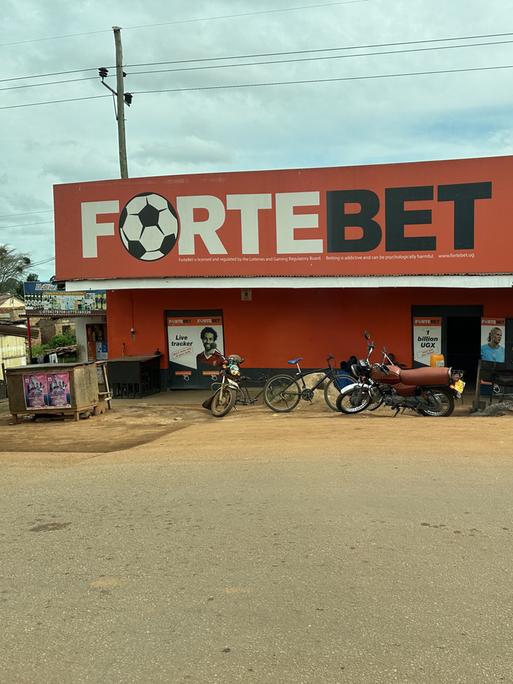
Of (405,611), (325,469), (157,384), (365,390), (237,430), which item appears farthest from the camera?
(157,384)

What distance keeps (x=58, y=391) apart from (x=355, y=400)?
19.6ft

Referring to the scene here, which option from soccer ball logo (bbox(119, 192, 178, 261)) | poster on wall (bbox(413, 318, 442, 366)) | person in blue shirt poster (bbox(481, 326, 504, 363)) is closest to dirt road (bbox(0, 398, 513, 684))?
person in blue shirt poster (bbox(481, 326, 504, 363))

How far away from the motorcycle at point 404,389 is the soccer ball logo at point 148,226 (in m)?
6.44

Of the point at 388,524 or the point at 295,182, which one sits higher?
the point at 295,182

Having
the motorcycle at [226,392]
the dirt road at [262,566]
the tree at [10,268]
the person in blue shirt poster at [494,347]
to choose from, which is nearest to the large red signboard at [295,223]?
the person in blue shirt poster at [494,347]

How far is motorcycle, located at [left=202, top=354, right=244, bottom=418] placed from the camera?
12.3 meters

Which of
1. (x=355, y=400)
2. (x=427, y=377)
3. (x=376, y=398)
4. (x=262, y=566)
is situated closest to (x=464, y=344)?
(x=427, y=377)

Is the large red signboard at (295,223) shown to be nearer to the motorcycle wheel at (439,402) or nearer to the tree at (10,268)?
the motorcycle wheel at (439,402)

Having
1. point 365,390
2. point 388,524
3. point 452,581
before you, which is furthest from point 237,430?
point 452,581

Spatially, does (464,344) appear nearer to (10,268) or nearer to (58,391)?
(58,391)

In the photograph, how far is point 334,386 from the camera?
40.2ft

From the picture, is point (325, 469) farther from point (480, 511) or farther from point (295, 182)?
point (295, 182)

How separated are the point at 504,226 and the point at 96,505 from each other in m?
11.6

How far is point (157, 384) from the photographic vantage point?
15.9m
